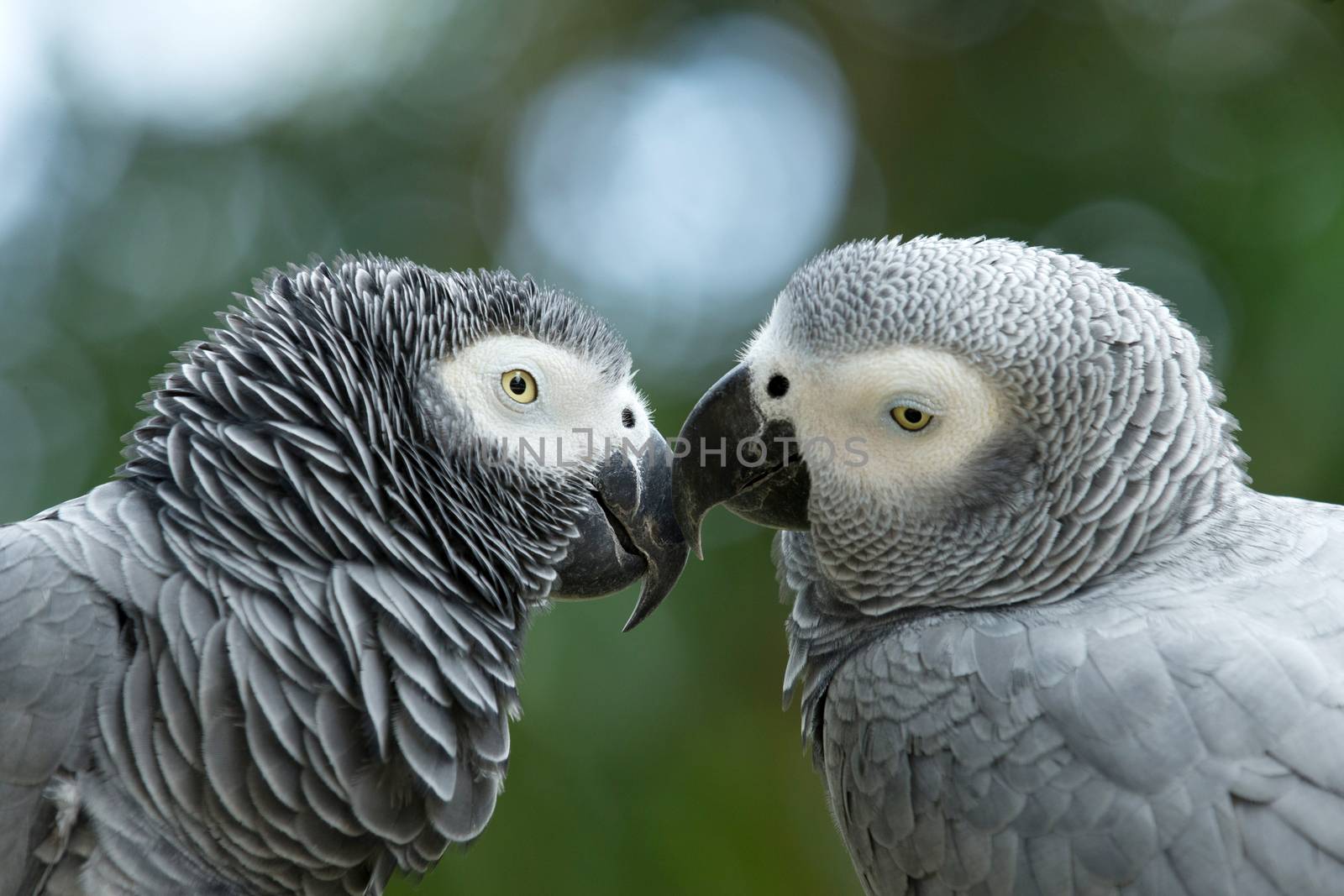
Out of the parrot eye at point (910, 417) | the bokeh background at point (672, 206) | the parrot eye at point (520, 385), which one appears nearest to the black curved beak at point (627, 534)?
the parrot eye at point (520, 385)

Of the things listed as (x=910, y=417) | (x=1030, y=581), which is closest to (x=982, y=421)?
(x=910, y=417)

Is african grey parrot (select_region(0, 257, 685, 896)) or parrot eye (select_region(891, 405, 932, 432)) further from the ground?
parrot eye (select_region(891, 405, 932, 432))

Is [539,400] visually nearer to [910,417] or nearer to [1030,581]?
[910,417]

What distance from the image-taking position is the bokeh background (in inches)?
115

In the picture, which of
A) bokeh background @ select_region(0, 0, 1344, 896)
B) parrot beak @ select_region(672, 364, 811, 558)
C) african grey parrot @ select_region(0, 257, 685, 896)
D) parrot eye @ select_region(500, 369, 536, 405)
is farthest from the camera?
bokeh background @ select_region(0, 0, 1344, 896)

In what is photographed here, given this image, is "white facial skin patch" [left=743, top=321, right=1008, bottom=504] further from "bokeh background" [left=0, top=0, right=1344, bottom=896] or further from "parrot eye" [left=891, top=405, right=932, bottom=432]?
"bokeh background" [left=0, top=0, right=1344, bottom=896]

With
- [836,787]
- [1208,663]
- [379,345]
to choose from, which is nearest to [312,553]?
[379,345]

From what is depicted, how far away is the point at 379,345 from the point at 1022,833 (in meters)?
1.10

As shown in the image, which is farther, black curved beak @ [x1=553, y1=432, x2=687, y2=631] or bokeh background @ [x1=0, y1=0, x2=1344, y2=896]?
bokeh background @ [x1=0, y1=0, x2=1344, y2=896]

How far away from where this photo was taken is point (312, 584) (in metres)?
1.22

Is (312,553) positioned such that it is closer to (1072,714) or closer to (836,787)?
(836,787)

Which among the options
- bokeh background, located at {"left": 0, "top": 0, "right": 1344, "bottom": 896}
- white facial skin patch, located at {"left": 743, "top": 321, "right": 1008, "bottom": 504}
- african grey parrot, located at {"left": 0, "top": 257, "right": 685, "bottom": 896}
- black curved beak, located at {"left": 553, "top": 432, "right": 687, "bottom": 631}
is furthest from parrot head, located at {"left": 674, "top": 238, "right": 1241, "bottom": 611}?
bokeh background, located at {"left": 0, "top": 0, "right": 1344, "bottom": 896}

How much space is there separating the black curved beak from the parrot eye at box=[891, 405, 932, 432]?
0.39 m

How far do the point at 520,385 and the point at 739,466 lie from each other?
388 mm
